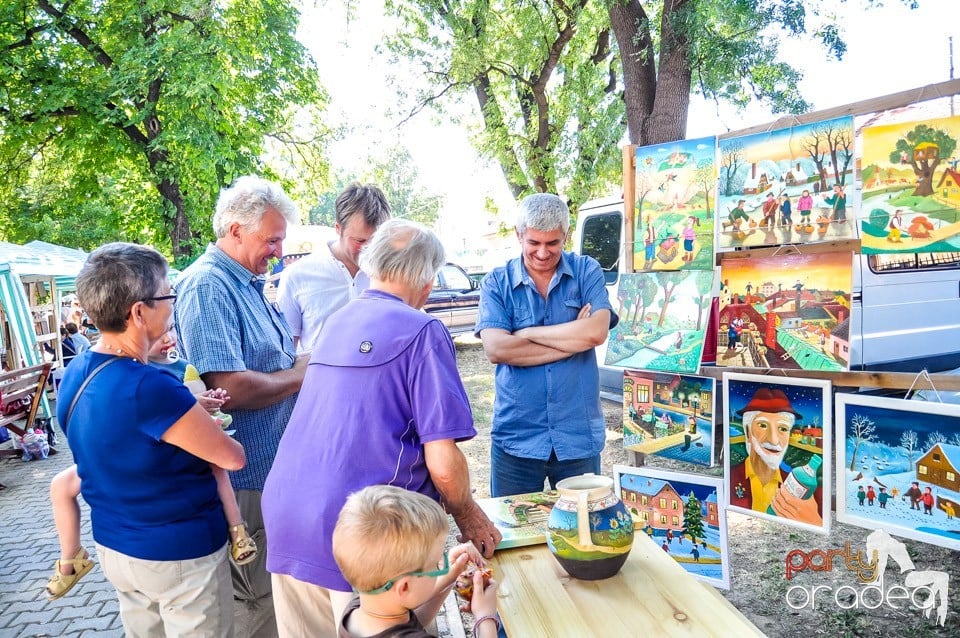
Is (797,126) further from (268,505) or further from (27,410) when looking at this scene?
(27,410)

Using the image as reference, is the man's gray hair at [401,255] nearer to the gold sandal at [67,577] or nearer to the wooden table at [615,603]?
the wooden table at [615,603]

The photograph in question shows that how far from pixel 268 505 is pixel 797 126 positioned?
2410mm

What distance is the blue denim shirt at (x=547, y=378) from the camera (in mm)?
2422

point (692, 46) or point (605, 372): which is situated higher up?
point (692, 46)

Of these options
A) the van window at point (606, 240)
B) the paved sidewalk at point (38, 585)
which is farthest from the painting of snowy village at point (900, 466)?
the van window at point (606, 240)

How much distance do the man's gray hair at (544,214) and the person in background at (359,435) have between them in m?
1.04

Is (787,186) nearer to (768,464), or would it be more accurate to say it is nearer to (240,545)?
(768,464)

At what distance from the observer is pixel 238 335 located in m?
2.04

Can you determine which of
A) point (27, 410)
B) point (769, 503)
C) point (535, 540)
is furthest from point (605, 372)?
point (27, 410)

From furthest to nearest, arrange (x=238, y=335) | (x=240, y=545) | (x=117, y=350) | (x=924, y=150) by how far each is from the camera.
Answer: (x=924, y=150) → (x=238, y=335) → (x=240, y=545) → (x=117, y=350)

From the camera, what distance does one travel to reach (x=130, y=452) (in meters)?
1.63

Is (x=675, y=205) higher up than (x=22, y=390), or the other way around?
(x=675, y=205)

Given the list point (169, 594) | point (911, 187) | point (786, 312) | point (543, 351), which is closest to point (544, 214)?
point (543, 351)

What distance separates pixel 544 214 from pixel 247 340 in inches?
47.9
